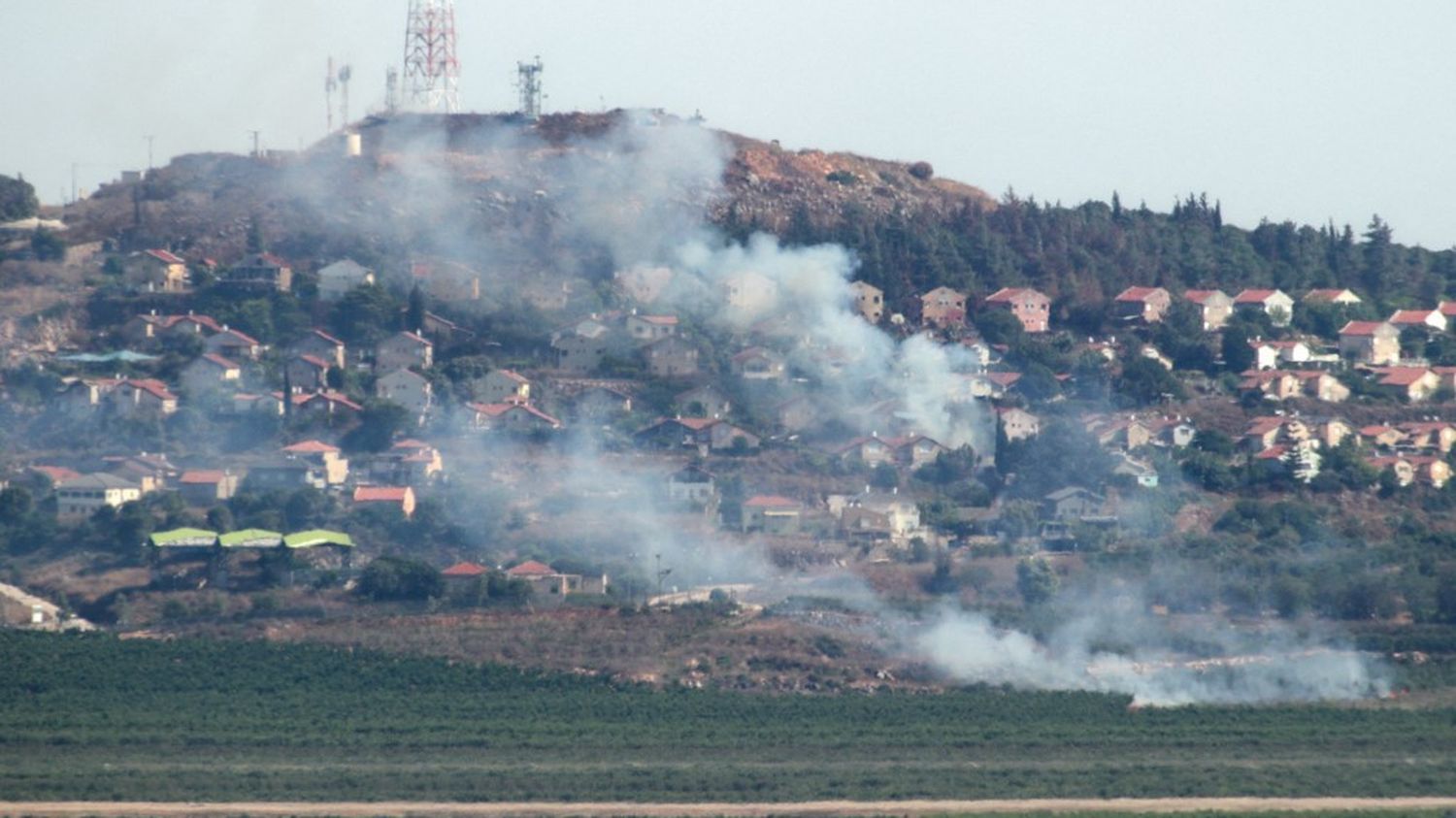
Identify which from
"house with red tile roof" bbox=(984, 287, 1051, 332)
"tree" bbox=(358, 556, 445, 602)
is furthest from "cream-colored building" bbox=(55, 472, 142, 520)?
"house with red tile roof" bbox=(984, 287, 1051, 332)

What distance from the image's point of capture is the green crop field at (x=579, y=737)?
49.3m

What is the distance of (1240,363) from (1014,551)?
777 inches

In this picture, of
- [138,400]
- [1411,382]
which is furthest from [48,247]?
[1411,382]

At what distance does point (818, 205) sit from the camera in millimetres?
92500

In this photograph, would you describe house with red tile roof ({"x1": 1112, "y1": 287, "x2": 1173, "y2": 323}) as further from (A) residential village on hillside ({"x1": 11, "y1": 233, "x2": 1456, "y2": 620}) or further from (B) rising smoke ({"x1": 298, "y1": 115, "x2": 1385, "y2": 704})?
(B) rising smoke ({"x1": 298, "y1": 115, "x2": 1385, "y2": 704})

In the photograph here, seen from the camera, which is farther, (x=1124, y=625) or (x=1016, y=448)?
(x=1016, y=448)

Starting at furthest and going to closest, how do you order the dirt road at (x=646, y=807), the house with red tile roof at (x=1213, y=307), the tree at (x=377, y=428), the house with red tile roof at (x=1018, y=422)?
1. the house with red tile roof at (x=1213, y=307)
2. the house with red tile roof at (x=1018, y=422)
3. the tree at (x=377, y=428)
4. the dirt road at (x=646, y=807)

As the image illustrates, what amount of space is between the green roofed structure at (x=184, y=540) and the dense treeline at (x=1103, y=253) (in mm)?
28992

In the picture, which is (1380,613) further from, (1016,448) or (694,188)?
(694,188)

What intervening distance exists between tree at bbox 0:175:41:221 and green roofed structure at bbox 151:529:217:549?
89.1ft

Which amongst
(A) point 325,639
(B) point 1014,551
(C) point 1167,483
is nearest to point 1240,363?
(C) point 1167,483

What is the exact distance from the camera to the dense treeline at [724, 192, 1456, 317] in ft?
287

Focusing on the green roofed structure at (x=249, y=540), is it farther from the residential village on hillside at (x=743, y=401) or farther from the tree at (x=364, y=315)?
the tree at (x=364, y=315)

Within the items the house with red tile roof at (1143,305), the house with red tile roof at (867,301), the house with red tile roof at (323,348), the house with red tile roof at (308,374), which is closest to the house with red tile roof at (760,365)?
the house with red tile roof at (867,301)
